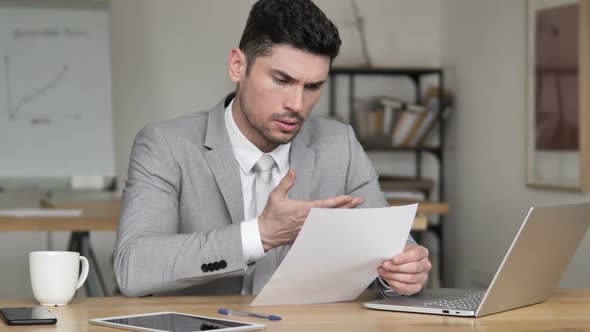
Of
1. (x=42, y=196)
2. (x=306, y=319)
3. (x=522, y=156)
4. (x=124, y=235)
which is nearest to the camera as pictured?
(x=306, y=319)

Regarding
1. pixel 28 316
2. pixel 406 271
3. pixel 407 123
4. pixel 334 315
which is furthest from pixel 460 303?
pixel 407 123

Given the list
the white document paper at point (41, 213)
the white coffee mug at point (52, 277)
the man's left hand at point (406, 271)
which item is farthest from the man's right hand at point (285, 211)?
the white document paper at point (41, 213)

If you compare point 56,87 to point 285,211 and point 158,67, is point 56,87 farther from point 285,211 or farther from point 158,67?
point 285,211

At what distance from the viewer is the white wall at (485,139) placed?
448 cm

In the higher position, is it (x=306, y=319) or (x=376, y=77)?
(x=376, y=77)

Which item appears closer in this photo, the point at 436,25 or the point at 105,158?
the point at 105,158

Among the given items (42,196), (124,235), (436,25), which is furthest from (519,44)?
(124,235)

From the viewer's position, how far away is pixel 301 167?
6.93 feet

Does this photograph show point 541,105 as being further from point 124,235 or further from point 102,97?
point 124,235

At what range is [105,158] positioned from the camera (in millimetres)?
4582

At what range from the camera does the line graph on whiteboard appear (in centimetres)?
455

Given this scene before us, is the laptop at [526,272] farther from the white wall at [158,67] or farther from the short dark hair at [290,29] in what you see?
the white wall at [158,67]

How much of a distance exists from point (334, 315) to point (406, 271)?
21 cm

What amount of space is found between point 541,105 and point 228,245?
284 cm
